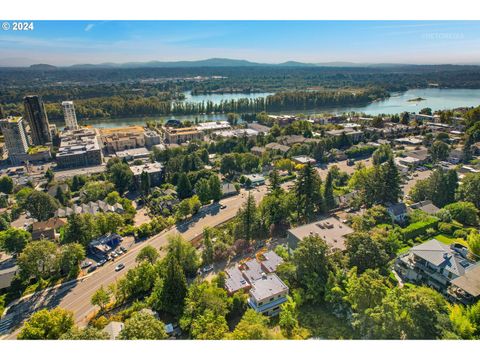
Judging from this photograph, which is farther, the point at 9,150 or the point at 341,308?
the point at 9,150

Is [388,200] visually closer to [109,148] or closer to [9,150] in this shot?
[109,148]

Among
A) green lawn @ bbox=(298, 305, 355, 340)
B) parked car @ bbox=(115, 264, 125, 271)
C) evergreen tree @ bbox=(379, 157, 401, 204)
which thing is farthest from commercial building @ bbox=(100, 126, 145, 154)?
green lawn @ bbox=(298, 305, 355, 340)

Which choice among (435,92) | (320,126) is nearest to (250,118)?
(320,126)

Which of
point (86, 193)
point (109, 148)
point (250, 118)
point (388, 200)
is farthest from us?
point (250, 118)

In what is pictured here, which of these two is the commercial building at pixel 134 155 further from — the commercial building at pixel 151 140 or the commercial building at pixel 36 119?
the commercial building at pixel 36 119

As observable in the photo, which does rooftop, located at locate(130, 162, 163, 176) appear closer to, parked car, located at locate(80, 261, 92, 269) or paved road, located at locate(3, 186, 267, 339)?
paved road, located at locate(3, 186, 267, 339)

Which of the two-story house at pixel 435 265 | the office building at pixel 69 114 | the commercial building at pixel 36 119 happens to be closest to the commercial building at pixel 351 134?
the two-story house at pixel 435 265

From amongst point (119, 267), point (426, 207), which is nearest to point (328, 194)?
point (426, 207)
